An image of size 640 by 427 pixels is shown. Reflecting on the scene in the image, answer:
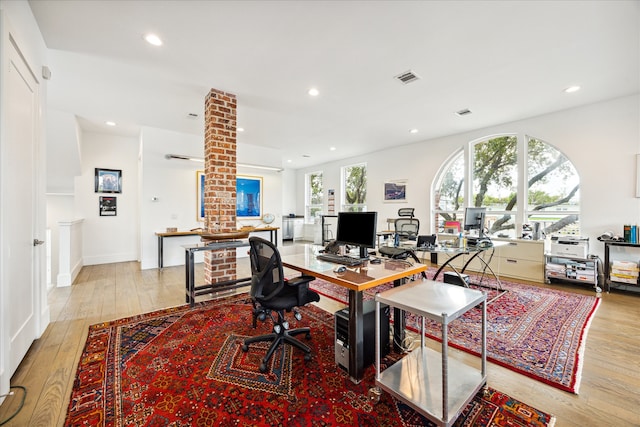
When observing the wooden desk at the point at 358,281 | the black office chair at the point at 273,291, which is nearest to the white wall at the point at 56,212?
the black office chair at the point at 273,291

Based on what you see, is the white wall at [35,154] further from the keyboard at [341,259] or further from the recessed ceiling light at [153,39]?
the keyboard at [341,259]

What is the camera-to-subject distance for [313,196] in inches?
389

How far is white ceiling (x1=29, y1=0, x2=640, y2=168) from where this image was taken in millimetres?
2154

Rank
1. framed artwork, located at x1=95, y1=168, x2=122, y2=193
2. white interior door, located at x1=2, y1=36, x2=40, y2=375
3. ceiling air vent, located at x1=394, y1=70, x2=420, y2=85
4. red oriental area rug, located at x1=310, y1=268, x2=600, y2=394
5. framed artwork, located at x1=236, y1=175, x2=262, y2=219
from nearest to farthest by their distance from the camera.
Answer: white interior door, located at x1=2, y1=36, x2=40, y2=375 → red oriental area rug, located at x1=310, y1=268, x2=600, y2=394 → ceiling air vent, located at x1=394, y1=70, x2=420, y2=85 → framed artwork, located at x1=95, y1=168, x2=122, y2=193 → framed artwork, located at x1=236, y1=175, x2=262, y2=219

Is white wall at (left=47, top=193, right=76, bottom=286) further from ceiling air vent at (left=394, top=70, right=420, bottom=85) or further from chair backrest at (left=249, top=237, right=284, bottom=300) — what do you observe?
ceiling air vent at (left=394, top=70, right=420, bottom=85)

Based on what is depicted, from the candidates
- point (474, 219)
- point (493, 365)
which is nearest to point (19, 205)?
point (493, 365)

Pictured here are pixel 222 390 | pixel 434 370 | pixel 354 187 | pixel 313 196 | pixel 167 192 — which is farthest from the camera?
pixel 313 196

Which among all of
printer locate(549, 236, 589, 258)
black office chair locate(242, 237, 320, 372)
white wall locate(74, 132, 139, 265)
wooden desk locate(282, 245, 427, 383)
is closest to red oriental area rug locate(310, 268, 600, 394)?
printer locate(549, 236, 589, 258)

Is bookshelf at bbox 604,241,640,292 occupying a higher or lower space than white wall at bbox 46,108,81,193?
lower

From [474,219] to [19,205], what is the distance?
489 cm

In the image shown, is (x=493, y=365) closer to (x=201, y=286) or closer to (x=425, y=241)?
(x=425, y=241)

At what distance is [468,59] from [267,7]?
218 centimetres

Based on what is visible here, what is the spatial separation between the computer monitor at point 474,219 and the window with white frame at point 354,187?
165 inches

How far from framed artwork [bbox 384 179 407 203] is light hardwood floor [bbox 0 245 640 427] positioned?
3.78 metres
